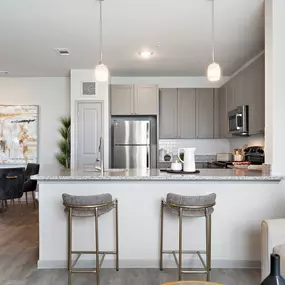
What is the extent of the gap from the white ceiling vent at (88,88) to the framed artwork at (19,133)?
1313 mm

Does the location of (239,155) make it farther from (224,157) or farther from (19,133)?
(19,133)

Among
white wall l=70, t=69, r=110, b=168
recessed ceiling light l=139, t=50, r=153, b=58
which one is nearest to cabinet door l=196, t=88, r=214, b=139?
recessed ceiling light l=139, t=50, r=153, b=58

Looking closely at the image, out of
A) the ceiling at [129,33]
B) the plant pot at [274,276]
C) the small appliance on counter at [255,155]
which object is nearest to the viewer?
the plant pot at [274,276]

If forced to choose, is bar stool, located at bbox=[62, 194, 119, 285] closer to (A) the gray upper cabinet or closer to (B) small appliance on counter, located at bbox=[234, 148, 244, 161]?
(B) small appliance on counter, located at bbox=[234, 148, 244, 161]

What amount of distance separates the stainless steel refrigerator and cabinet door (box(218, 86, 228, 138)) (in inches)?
56.6

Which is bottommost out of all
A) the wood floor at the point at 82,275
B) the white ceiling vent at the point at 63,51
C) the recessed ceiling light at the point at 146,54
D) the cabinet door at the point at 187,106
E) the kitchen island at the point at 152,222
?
the wood floor at the point at 82,275

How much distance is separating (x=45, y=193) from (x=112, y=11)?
2070 millimetres

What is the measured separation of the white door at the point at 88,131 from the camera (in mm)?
5711

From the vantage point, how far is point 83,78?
5691 mm

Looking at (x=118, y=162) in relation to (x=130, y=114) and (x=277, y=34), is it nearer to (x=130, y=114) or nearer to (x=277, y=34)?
(x=130, y=114)

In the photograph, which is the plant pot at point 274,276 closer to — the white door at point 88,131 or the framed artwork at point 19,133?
the white door at point 88,131

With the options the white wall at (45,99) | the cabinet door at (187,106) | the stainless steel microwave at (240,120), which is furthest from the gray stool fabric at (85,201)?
the white wall at (45,99)

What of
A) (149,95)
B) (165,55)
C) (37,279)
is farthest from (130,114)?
(37,279)

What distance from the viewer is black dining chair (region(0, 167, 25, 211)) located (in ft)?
16.1
